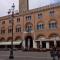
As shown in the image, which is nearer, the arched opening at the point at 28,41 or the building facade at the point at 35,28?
the building facade at the point at 35,28

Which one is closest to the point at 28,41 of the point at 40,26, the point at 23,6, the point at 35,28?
the point at 35,28

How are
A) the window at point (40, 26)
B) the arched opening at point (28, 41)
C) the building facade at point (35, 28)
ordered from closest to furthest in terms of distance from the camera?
the building facade at point (35, 28) < the window at point (40, 26) < the arched opening at point (28, 41)

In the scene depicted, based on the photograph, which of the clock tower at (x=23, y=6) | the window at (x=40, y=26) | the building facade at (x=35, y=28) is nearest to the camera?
the building facade at (x=35, y=28)

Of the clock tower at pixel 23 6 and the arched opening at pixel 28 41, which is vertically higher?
the clock tower at pixel 23 6

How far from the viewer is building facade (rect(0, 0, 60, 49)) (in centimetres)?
6397

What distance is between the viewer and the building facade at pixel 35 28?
6397cm

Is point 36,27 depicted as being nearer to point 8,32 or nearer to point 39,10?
point 39,10

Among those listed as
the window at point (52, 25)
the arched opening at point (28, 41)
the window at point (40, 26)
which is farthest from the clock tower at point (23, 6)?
the window at point (52, 25)

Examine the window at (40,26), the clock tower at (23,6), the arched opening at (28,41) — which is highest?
the clock tower at (23,6)

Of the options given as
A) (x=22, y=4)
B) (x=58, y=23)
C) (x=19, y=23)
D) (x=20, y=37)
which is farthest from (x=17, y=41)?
(x=58, y=23)

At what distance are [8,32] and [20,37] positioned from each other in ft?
21.9

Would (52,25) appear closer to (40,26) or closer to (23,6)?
(40,26)

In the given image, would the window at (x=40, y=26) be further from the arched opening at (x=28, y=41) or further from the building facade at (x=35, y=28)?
the arched opening at (x=28, y=41)

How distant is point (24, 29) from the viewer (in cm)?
7169
